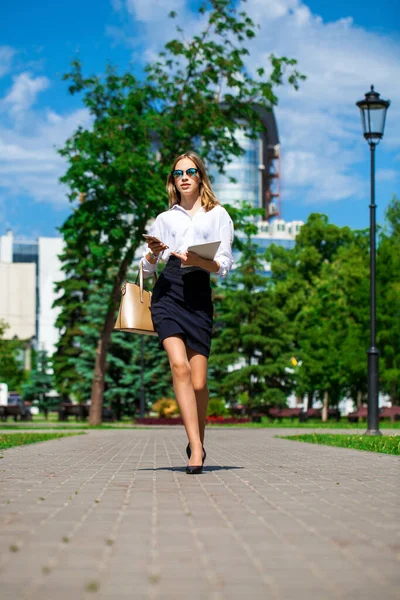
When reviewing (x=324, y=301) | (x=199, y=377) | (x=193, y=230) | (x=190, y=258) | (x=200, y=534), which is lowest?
(x=200, y=534)

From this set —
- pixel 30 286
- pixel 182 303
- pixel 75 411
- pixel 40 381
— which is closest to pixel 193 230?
pixel 182 303

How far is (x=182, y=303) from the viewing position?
7.81m

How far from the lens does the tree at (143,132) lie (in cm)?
2984

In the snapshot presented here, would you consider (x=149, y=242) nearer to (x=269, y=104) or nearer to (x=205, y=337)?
(x=205, y=337)

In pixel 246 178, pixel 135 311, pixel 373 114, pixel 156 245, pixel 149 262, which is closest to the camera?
pixel 156 245

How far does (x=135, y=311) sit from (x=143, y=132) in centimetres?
2265

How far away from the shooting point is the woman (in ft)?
25.3

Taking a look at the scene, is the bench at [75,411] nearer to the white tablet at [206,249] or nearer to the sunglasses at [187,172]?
the sunglasses at [187,172]

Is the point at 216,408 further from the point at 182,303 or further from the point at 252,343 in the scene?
the point at 182,303

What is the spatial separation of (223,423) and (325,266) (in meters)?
27.6

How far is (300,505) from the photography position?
586 centimetres

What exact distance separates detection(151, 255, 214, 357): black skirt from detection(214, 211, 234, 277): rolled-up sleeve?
0.49ft

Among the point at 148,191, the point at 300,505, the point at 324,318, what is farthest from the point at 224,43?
the point at 300,505

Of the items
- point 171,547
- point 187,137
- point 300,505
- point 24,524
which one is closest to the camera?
point 171,547
